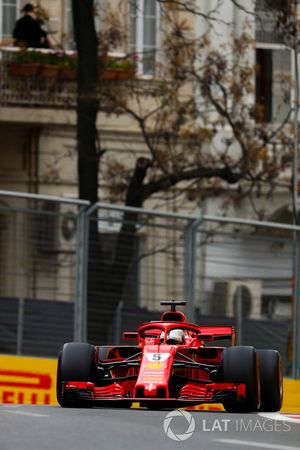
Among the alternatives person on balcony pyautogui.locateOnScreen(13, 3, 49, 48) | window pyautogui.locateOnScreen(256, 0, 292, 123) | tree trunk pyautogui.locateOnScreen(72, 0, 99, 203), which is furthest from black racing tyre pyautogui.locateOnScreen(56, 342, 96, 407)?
window pyautogui.locateOnScreen(256, 0, 292, 123)

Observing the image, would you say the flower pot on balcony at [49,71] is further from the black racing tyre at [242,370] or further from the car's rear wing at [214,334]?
the black racing tyre at [242,370]

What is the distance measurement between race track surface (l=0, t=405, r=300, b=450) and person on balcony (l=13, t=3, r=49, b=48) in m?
20.8

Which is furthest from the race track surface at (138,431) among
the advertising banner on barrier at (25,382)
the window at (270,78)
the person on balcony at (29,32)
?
the window at (270,78)

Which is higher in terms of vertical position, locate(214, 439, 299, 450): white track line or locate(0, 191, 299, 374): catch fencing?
locate(0, 191, 299, 374): catch fencing

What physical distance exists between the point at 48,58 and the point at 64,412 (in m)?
21.9

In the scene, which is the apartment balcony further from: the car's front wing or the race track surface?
the race track surface

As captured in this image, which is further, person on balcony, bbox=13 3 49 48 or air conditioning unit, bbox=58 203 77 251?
person on balcony, bbox=13 3 49 48

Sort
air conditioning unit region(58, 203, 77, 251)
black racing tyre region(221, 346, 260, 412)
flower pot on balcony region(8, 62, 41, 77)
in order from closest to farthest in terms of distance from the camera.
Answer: black racing tyre region(221, 346, 260, 412), air conditioning unit region(58, 203, 77, 251), flower pot on balcony region(8, 62, 41, 77)

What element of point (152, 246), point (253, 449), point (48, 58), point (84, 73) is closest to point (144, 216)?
point (152, 246)

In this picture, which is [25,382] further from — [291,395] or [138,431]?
[138,431]

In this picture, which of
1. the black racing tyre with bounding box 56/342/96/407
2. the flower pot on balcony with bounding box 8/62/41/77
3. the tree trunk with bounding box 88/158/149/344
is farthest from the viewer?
the flower pot on balcony with bounding box 8/62/41/77

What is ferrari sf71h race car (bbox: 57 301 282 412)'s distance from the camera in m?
10.4

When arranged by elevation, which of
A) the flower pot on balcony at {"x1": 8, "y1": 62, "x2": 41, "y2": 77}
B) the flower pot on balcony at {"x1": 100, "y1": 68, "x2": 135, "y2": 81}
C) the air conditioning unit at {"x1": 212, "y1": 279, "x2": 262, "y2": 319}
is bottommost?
the air conditioning unit at {"x1": 212, "y1": 279, "x2": 262, "y2": 319}

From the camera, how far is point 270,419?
9203mm
